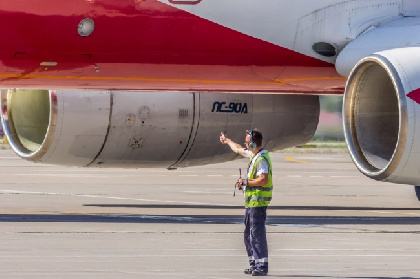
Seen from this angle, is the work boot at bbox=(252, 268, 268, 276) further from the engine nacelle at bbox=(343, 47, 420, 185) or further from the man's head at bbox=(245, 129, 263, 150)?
the engine nacelle at bbox=(343, 47, 420, 185)

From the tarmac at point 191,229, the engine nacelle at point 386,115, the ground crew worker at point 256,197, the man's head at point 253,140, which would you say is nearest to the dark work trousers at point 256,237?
the ground crew worker at point 256,197

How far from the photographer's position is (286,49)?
2316 cm

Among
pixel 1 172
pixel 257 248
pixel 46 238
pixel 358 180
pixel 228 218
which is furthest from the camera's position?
pixel 1 172

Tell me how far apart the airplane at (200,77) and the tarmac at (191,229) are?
1.42 meters

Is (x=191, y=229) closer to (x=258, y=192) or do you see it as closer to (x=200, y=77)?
(x=200, y=77)

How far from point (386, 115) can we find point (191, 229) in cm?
404

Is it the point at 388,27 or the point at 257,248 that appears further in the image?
the point at 388,27

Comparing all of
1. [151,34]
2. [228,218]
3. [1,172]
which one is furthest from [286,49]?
[1,172]

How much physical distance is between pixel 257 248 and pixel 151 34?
6.60 meters

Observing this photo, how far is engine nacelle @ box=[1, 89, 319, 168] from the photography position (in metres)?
25.1

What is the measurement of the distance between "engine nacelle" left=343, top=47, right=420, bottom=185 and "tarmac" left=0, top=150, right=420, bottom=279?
123 centimetres

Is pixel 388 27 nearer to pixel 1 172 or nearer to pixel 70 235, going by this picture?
pixel 70 235

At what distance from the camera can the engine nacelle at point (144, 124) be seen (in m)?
25.1

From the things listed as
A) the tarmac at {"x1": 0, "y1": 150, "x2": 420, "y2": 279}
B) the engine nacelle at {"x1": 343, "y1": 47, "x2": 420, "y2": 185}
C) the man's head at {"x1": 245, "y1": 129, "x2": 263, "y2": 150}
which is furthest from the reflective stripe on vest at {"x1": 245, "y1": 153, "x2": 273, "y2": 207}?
the engine nacelle at {"x1": 343, "y1": 47, "x2": 420, "y2": 185}
